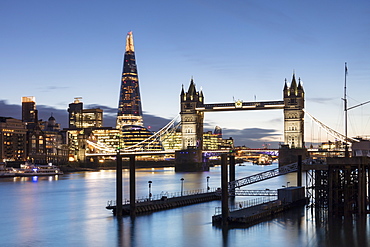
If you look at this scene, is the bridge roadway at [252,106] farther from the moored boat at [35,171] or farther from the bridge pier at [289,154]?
the moored boat at [35,171]

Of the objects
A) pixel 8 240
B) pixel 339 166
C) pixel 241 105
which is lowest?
pixel 8 240

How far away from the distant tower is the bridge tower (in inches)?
914

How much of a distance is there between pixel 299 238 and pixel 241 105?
107 m

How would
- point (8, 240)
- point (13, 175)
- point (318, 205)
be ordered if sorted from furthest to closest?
point (13, 175), point (318, 205), point (8, 240)

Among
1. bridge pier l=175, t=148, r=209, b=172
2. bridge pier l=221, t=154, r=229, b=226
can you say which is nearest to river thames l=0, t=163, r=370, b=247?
bridge pier l=221, t=154, r=229, b=226

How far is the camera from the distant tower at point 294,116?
15125 centimetres

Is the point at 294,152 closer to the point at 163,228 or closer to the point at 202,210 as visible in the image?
the point at 202,210

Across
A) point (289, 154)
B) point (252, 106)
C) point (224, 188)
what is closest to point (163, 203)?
point (224, 188)

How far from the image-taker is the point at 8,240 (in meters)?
43.2

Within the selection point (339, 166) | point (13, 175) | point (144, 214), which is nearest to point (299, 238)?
point (339, 166)

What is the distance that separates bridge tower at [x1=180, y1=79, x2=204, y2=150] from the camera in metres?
163

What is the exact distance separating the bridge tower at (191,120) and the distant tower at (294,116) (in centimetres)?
2322

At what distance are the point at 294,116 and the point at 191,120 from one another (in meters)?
27.2

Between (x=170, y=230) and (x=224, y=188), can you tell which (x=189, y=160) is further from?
(x=224, y=188)
